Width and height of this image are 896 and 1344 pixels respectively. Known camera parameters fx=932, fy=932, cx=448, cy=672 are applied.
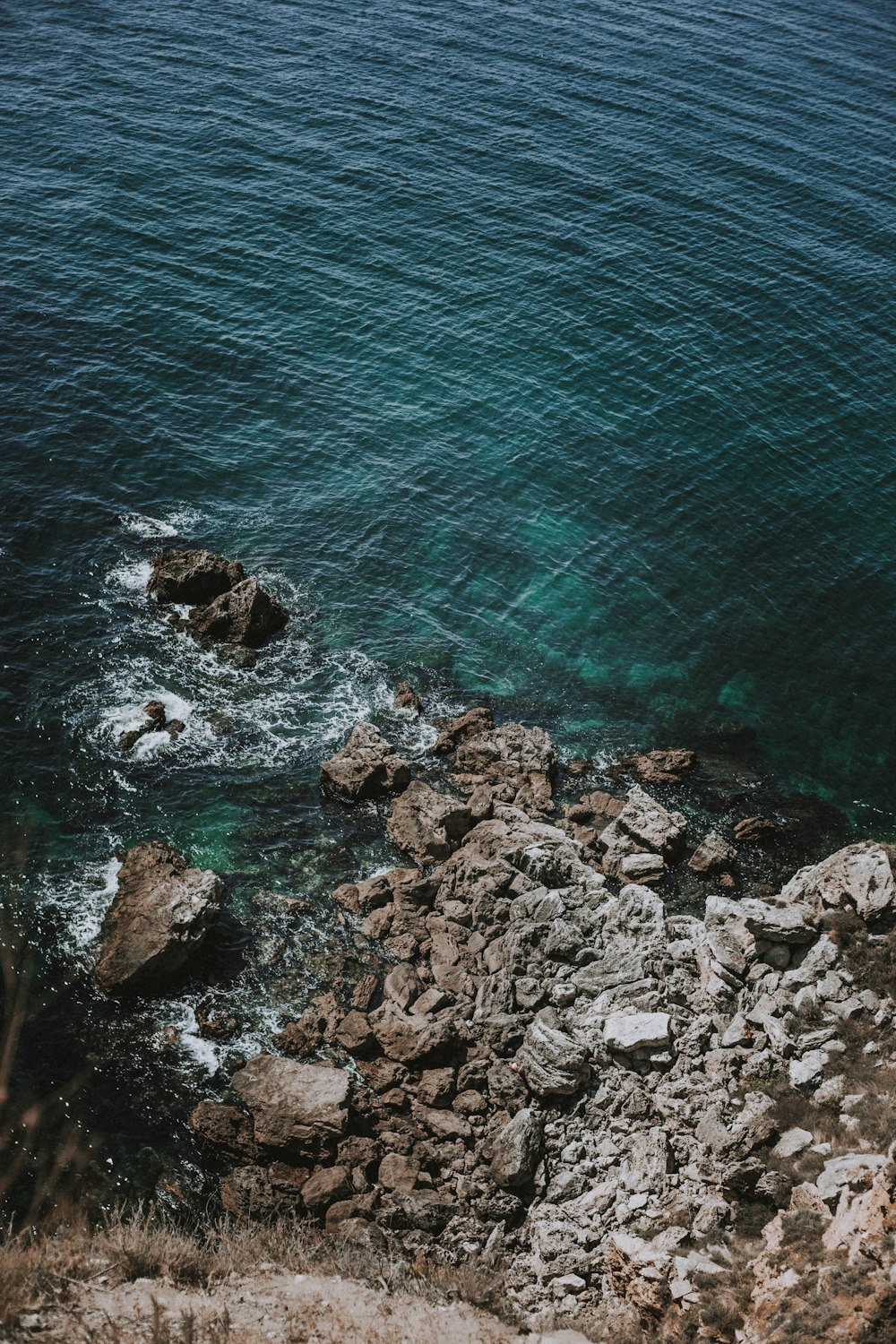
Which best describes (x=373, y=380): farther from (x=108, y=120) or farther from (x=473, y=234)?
(x=108, y=120)

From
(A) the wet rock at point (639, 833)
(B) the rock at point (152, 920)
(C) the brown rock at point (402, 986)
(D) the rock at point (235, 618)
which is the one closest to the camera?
(B) the rock at point (152, 920)

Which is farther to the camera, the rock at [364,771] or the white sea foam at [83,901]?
the rock at [364,771]

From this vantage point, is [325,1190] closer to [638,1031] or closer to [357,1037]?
[357,1037]

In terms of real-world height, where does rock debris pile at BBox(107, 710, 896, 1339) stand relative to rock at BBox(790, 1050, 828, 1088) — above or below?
below

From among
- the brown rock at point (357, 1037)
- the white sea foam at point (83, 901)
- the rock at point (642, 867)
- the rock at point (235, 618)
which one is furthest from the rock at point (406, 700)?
the brown rock at point (357, 1037)

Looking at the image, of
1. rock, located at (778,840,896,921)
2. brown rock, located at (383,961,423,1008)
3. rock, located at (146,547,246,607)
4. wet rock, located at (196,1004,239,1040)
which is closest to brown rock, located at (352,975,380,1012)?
brown rock, located at (383,961,423,1008)

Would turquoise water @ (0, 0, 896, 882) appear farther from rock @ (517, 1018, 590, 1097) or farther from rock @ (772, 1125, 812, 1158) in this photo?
rock @ (772, 1125, 812, 1158)

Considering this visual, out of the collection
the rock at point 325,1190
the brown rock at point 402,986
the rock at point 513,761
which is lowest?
the rock at point 325,1190

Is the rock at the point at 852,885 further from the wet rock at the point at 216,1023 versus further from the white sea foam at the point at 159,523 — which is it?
the white sea foam at the point at 159,523
